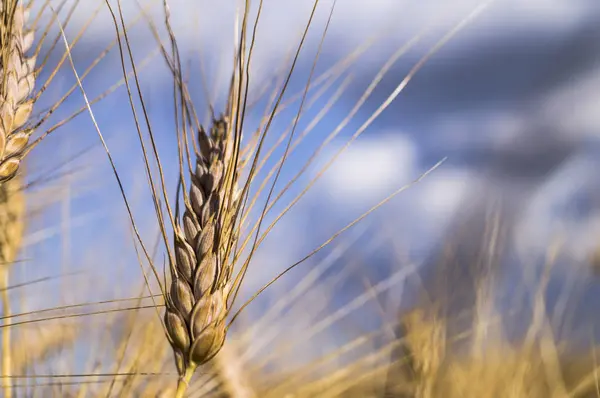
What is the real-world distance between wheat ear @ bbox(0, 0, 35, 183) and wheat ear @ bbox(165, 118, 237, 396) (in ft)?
0.60

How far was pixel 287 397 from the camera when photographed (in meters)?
0.92

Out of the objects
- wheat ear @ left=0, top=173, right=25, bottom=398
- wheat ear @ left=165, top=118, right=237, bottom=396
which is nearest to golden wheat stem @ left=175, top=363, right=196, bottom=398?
wheat ear @ left=165, top=118, right=237, bottom=396

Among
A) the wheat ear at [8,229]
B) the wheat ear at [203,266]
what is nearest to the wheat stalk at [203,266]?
the wheat ear at [203,266]

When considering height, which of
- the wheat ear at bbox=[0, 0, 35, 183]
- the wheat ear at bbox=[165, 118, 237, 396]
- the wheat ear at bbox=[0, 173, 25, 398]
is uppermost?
the wheat ear at bbox=[0, 173, 25, 398]

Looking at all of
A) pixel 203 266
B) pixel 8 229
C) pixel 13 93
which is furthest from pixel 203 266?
pixel 8 229

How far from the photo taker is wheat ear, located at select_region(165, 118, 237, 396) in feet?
1.82

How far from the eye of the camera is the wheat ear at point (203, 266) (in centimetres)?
55

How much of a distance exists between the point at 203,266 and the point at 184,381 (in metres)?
0.09

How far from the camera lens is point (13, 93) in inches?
26.0

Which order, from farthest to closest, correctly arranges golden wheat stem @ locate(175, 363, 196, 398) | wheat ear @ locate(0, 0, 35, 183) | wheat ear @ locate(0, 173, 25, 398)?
wheat ear @ locate(0, 173, 25, 398) → wheat ear @ locate(0, 0, 35, 183) → golden wheat stem @ locate(175, 363, 196, 398)

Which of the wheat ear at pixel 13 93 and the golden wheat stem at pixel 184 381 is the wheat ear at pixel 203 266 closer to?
the golden wheat stem at pixel 184 381

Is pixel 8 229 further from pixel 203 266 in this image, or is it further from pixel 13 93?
pixel 203 266

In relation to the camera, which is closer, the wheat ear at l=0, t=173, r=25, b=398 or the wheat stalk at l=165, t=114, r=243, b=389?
the wheat stalk at l=165, t=114, r=243, b=389

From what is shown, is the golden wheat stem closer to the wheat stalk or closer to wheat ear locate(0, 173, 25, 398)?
the wheat stalk
